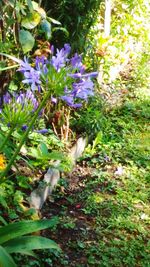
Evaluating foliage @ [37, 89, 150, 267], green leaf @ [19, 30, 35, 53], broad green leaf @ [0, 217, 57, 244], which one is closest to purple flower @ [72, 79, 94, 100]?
broad green leaf @ [0, 217, 57, 244]

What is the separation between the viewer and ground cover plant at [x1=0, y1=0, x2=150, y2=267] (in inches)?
62.2

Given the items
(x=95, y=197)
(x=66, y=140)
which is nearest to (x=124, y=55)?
(x=66, y=140)

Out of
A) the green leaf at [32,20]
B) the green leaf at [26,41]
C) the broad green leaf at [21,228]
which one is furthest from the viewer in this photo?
the green leaf at [32,20]

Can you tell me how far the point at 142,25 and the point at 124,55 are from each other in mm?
849

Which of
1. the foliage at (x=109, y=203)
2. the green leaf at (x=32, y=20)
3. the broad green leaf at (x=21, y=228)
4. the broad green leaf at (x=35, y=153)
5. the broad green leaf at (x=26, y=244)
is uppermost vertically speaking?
the green leaf at (x=32, y=20)

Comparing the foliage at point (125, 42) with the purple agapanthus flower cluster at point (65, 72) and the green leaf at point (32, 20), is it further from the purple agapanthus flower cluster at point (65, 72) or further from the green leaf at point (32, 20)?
the purple agapanthus flower cluster at point (65, 72)

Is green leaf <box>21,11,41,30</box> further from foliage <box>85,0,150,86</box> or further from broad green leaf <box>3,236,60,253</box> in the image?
foliage <box>85,0,150,86</box>

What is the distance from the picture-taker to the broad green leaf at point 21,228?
69.3 inches

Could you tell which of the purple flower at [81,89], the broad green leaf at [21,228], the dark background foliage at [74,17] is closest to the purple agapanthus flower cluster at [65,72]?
the purple flower at [81,89]

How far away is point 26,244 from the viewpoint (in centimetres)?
178

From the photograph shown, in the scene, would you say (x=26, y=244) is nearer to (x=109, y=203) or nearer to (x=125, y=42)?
(x=109, y=203)

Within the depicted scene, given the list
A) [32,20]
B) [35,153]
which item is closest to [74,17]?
[32,20]

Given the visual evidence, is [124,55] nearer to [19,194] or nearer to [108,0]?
[108,0]

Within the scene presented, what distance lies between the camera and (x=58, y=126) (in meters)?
3.83
